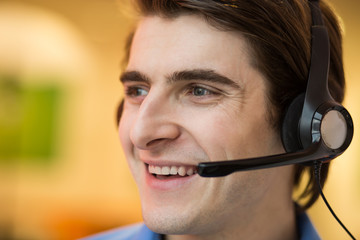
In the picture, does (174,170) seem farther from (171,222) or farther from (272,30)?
(272,30)

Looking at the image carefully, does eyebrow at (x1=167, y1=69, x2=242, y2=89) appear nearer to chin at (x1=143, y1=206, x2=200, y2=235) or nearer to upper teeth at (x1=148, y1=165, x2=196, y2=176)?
upper teeth at (x1=148, y1=165, x2=196, y2=176)

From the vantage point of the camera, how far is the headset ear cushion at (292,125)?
121cm

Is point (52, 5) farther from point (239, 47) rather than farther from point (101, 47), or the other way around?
point (239, 47)

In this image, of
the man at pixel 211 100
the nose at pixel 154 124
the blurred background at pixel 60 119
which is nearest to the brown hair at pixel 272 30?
the man at pixel 211 100

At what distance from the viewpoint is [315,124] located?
1.13 m

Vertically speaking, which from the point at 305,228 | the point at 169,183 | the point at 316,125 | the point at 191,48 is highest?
the point at 191,48

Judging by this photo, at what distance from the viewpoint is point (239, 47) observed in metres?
1.21

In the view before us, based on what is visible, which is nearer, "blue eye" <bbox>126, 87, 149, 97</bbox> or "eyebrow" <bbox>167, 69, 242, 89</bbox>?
"eyebrow" <bbox>167, 69, 242, 89</bbox>

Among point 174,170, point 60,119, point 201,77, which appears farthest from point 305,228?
point 60,119

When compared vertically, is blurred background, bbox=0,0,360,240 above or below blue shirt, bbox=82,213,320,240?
above

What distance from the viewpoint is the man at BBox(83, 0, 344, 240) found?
46.2 inches

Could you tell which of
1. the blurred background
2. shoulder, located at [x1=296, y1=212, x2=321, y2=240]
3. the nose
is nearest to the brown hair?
the nose

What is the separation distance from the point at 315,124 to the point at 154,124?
40cm

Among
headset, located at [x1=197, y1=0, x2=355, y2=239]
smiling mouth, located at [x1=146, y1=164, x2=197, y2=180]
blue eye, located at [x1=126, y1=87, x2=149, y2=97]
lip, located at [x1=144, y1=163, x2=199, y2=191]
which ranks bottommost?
lip, located at [x1=144, y1=163, x2=199, y2=191]
